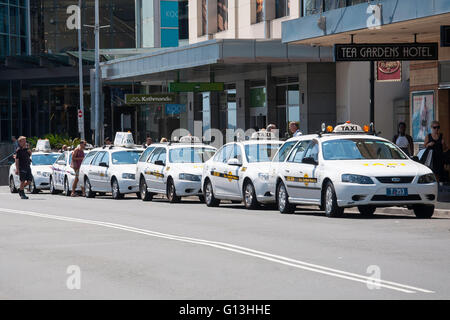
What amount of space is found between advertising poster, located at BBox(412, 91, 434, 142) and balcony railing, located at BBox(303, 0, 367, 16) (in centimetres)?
301

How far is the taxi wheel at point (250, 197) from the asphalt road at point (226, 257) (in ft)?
8.23

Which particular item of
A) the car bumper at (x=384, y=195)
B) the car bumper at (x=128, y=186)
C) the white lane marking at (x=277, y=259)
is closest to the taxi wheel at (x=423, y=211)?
the car bumper at (x=384, y=195)

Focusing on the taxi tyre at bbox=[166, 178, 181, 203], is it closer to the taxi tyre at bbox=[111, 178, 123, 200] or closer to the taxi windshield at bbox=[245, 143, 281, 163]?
the taxi windshield at bbox=[245, 143, 281, 163]

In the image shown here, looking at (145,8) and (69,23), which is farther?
(69,23)

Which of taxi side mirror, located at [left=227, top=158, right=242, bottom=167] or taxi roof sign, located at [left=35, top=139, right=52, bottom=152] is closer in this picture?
taxi side mirror, located at [left=227, top=158, right=242, bottom=167]

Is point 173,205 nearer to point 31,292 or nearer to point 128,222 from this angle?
point 128,222

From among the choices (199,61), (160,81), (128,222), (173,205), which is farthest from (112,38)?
(128,222)

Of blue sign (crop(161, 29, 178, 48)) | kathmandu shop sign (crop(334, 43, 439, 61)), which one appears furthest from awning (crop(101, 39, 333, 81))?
blue sign (crop(161, 29, 178, 48))

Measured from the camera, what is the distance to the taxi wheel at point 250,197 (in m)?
22.4

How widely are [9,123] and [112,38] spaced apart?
8471 mm

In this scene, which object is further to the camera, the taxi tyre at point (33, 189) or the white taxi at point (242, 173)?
the taxi tyre at point (33, 189)

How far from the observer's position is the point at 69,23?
66.9m

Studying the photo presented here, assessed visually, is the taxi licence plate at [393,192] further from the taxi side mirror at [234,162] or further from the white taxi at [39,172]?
the white taxi at [39,172]

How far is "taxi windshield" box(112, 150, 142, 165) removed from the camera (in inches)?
1223
